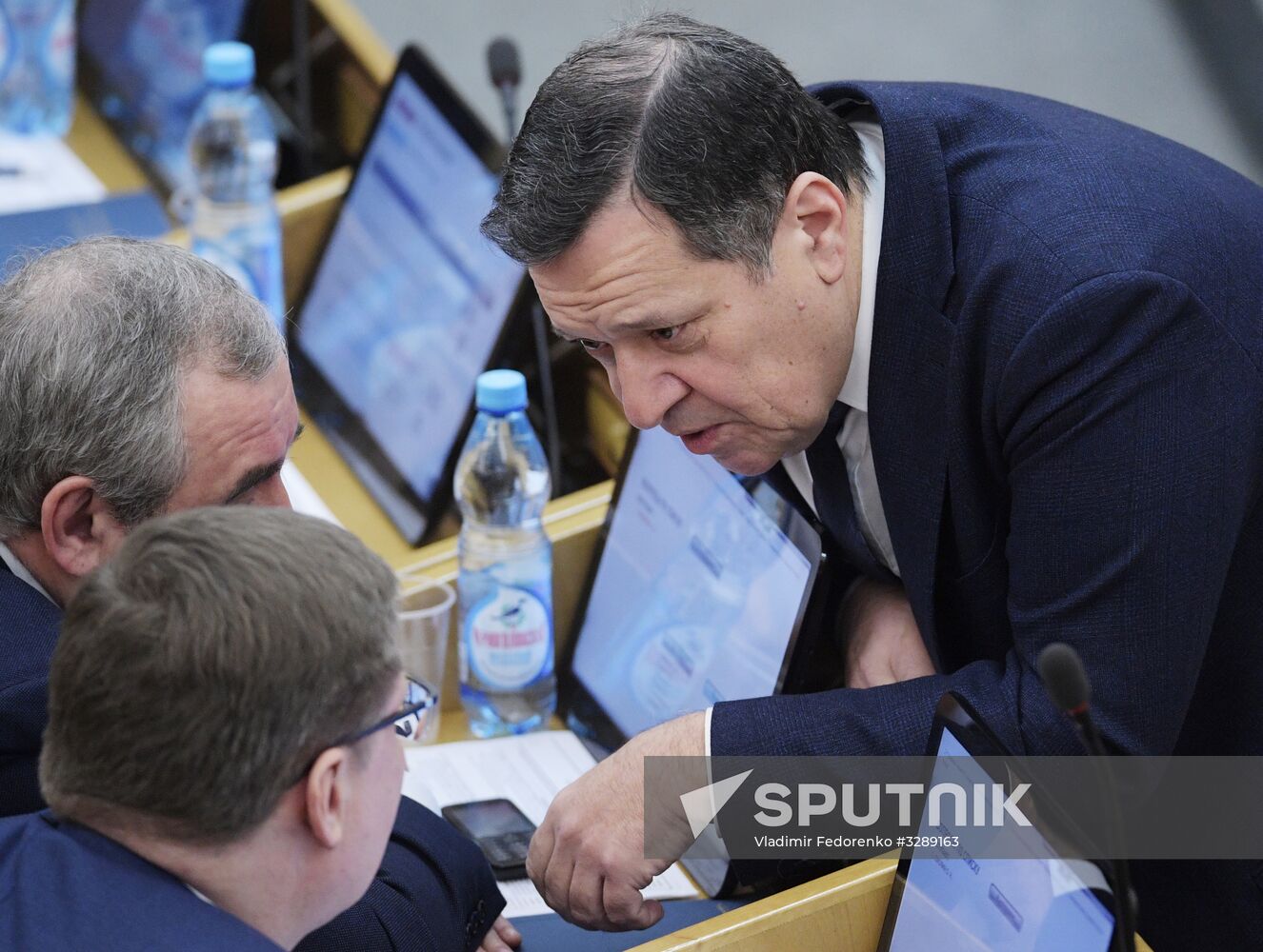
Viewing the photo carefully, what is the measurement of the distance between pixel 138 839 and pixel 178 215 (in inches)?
75.8

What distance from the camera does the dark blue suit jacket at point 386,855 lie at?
1174 millimetres

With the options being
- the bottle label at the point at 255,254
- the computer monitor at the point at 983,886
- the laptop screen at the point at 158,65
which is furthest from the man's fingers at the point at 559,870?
the laptop screen at the point at 158,65

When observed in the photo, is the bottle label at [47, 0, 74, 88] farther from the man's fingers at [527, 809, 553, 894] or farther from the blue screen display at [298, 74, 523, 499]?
the man's fingers at [527, 809, 553, 894]

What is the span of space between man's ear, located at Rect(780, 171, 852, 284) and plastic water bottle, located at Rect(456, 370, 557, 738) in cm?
53

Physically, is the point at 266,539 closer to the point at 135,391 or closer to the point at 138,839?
the point at 138,839

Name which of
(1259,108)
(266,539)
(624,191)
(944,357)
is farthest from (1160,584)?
(1259,108)

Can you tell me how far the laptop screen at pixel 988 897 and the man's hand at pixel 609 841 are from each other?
0.21m

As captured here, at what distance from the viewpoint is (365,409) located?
7.51 ft

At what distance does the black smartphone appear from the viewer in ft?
5.06

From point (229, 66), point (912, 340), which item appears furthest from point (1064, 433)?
point (229, 66)

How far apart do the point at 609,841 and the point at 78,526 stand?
0.49 metres

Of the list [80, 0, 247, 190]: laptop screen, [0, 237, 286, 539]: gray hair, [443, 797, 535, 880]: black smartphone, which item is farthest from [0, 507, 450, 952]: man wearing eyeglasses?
[80, 0, 247, 190]: laptop screen

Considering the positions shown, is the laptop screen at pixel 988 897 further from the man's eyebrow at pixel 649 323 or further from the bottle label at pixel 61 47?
the bottle label at pixel 61 47

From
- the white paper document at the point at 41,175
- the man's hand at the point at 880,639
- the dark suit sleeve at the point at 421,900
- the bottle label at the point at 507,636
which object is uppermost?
the man's hand at the point at 880,639
